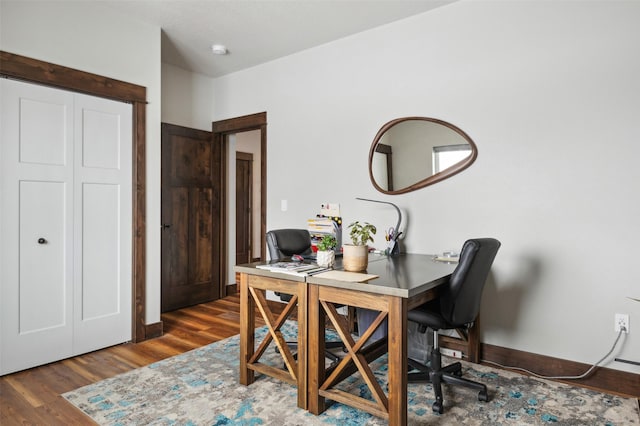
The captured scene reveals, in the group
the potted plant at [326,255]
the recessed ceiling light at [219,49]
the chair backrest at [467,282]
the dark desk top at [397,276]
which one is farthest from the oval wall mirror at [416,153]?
the recessed ceiling light at [219,49]

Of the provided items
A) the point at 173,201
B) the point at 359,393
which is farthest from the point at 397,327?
the point at 173,201

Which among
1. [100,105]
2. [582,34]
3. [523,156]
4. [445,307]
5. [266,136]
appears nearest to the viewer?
[445,307]

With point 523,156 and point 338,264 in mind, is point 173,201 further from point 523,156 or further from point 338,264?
point 523,156

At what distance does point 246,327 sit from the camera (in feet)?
7.88

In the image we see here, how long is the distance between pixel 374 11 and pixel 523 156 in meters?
1.61

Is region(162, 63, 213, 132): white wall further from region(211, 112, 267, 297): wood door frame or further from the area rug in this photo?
the area rug

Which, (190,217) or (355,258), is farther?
(190,217)

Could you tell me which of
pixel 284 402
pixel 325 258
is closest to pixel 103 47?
pixel 325 258

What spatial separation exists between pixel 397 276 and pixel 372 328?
0.34 m

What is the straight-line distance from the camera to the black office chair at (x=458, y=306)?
6.64 ft

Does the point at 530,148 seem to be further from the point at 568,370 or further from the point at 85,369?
the point at 85,369

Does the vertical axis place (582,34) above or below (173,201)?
above

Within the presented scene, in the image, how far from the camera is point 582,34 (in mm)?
2490

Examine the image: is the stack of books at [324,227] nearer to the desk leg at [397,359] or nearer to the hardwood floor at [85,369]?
the hardwood floor at [85,369]
